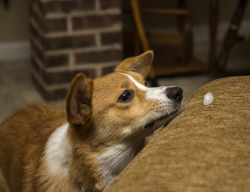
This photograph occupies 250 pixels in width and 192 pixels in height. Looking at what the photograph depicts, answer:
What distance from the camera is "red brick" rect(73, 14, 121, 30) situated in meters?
2.83


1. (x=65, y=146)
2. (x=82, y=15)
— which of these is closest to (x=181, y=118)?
(x=65, y=146)

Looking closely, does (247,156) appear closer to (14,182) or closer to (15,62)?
(14,182)

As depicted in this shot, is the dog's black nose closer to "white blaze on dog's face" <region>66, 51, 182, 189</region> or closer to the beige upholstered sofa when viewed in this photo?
"white blaze on dog's face" <region>66, 51, 182, 189</region>

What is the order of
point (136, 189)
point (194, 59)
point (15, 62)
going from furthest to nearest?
point (15, 62), point (194, 59), point (136, 189)

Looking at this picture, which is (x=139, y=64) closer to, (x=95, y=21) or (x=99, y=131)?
(x=99, y=131)

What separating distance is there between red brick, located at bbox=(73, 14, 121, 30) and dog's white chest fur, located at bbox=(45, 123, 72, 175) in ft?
4.91

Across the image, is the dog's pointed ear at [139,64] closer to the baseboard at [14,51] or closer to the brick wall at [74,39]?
the brick wall at [74,39]

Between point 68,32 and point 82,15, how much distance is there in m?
0.16

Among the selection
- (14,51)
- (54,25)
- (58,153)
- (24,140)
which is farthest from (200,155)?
(14,51)

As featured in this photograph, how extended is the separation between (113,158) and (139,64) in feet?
1.41

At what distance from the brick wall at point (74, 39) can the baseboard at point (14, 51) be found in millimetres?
925

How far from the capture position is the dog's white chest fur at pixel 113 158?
136cm

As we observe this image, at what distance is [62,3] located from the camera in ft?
9.02

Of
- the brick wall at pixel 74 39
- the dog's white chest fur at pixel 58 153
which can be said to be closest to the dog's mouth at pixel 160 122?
the dog's white chest fur at pixel 58 153
